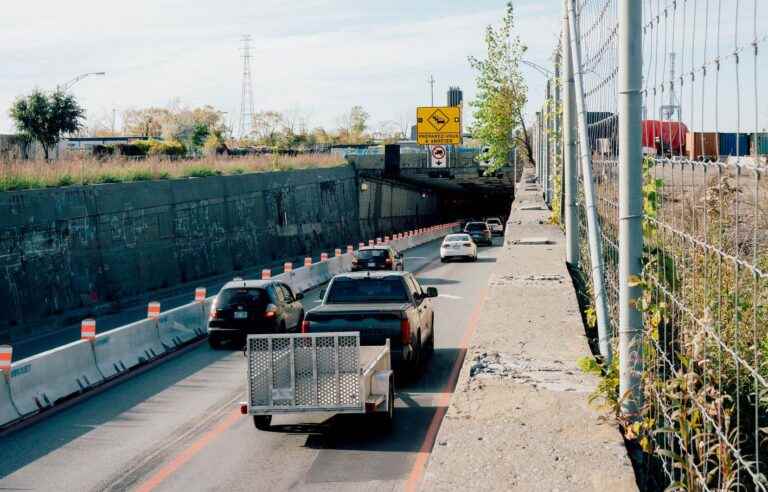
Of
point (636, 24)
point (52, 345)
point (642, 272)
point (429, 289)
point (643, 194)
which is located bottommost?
point (52, 345)

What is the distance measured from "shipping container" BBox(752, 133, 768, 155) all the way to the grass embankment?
89.6ft

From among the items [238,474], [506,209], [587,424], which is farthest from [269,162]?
[506,209]

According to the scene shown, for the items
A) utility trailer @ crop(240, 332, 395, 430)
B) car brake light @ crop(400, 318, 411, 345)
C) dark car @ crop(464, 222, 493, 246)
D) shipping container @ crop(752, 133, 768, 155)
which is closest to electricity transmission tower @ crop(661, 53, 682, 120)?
shipping container @ crop(752, 133, 768, 155)

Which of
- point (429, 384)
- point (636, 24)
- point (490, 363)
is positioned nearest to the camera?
point (636, 24)

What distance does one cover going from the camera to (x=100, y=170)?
36031 mm

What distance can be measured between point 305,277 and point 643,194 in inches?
1125

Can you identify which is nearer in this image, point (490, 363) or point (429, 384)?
point (490, 363)

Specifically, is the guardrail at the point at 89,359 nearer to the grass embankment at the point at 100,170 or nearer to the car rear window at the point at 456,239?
the grass embankment at the point at 100,170

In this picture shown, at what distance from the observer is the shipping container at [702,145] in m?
4.65

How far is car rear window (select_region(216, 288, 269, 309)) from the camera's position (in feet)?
68.7

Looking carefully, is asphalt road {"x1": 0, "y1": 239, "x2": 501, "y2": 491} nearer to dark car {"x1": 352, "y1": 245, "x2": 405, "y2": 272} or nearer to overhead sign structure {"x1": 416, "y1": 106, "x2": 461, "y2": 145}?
dark car {"x1": 352, "y1": 245, "x2": 405, "y2": 272}

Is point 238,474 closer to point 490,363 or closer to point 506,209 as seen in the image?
point 490,363

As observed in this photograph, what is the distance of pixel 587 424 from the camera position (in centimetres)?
703

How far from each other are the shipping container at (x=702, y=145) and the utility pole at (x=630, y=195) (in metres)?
1.15
